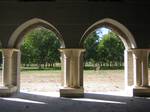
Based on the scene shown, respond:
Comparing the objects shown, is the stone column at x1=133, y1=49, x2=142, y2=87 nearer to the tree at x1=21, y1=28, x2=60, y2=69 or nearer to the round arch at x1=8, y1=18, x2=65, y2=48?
the round arch at x1=8, y1=18, x2=65, y2=48

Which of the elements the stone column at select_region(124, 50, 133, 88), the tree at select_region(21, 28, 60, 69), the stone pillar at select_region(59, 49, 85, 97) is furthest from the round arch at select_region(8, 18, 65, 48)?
the tree at select_region(21, 28, 60, 69)

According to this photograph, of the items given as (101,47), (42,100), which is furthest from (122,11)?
(101,47)

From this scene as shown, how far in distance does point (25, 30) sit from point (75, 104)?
16.1 ft

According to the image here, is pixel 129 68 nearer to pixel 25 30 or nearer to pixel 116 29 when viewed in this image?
pixel 116 29

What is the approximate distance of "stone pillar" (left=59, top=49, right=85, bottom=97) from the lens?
41.4ft

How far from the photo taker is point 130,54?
47.3ft

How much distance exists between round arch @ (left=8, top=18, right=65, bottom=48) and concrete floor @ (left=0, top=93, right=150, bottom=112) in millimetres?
2333

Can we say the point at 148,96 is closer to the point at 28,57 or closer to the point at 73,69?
the point at 73,69

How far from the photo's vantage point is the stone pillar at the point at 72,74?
A: 41.4ft

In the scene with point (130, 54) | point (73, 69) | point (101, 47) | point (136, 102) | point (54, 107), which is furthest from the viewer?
point (101, 47)

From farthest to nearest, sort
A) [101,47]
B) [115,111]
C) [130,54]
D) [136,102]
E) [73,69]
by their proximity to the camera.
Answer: [101,47] → [130,54] → [73,69] → [136,102] → [115,111]

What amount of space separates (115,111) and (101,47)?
118 ft

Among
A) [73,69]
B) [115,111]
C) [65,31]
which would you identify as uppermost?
[65,31]

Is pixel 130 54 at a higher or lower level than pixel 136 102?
higher
